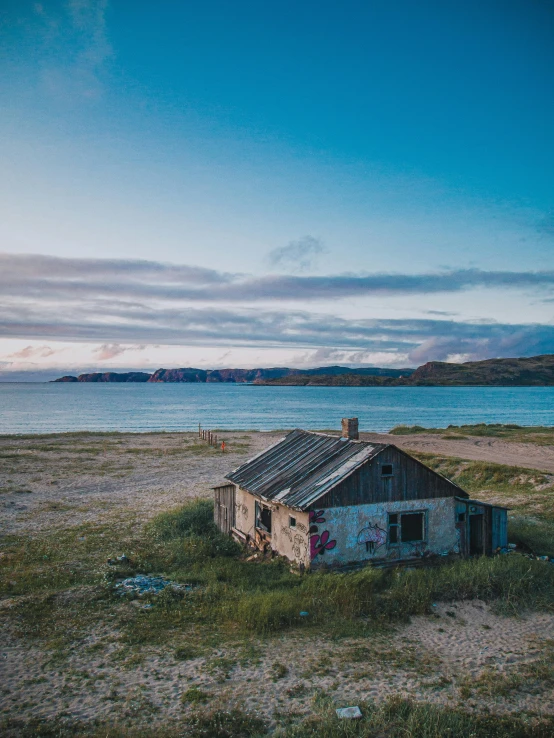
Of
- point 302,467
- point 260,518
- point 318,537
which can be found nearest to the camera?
point 318,537

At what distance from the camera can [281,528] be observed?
15727mm

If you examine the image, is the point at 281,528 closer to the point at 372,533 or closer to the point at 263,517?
the point at 263,517

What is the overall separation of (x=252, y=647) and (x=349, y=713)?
296cm

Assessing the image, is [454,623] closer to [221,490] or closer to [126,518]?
[221,490]

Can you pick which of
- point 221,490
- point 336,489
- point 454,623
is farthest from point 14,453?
point 454,623

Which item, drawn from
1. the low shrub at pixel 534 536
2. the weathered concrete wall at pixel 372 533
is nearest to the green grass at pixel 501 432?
the low shrub at pixel 534 536

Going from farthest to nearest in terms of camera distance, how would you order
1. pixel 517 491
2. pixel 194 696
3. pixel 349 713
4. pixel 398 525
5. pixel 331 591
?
pixel 517 491 < pixel 398 525 < pixel 331 591 < pixel 194 696 < pixel 349 713

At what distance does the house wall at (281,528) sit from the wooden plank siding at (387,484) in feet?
3.25

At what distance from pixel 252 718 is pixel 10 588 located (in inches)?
341

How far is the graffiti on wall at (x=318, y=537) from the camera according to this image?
1423cm

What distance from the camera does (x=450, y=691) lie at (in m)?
9.35

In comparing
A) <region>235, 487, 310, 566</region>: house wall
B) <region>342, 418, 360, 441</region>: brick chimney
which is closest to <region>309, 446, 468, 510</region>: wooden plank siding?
<region>235, 487, 310, 566</region>: house wall

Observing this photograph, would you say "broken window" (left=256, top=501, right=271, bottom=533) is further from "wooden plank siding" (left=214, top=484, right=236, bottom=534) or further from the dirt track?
the dirt track

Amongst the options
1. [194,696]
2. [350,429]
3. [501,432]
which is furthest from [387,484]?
[501,432]
